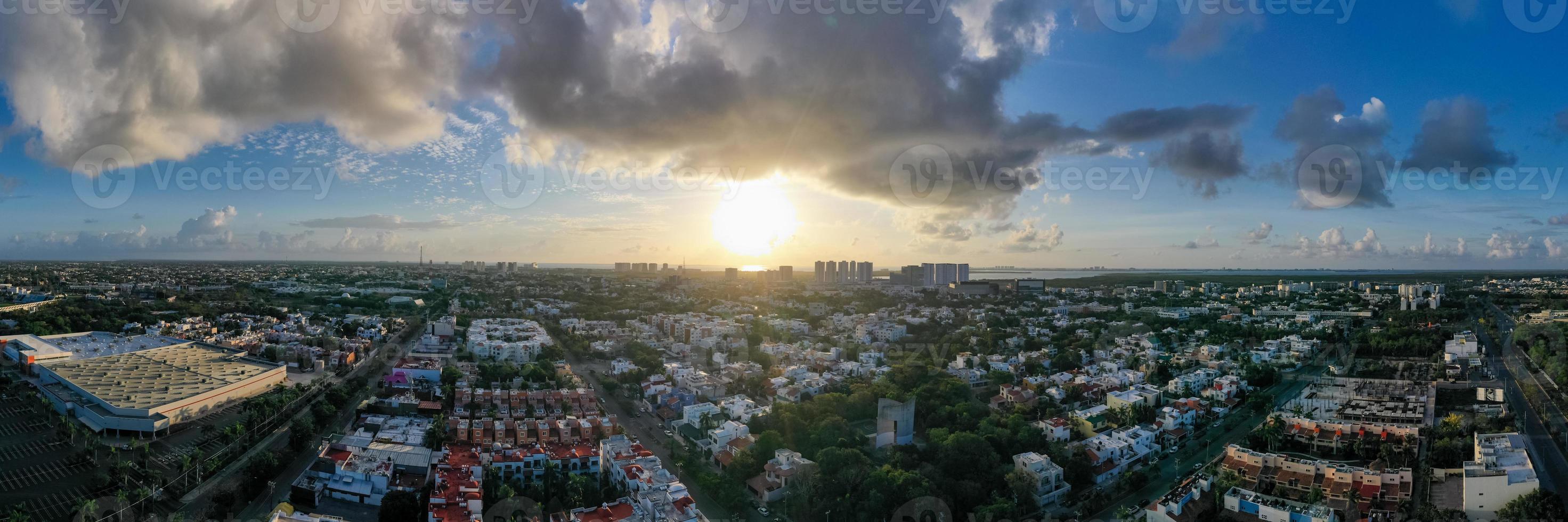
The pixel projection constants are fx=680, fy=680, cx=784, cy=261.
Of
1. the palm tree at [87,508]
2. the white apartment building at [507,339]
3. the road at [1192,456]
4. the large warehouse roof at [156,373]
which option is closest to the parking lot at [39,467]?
the palm tree at [87,508]

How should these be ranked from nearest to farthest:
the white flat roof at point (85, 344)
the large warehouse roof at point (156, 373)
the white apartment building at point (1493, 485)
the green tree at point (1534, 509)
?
the green tree at point (1534, 509), the white apartment building at point (1493, 485), the large warehouse roof at point (156, 373), the white flat roof at point (85, 344)

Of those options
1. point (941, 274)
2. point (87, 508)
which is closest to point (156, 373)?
point (87, 508)

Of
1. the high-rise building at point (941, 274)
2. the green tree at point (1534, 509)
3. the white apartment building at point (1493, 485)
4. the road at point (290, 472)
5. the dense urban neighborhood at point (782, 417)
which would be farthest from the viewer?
the high-rise building at point (941, 274)

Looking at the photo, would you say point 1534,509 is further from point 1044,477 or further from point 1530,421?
point 1530,421

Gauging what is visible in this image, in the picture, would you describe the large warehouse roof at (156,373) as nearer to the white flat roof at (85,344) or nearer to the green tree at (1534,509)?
the white flat roof at (85,344)

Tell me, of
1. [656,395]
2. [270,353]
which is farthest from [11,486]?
[270,353]

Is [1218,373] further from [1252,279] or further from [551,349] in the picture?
[1252,279]
